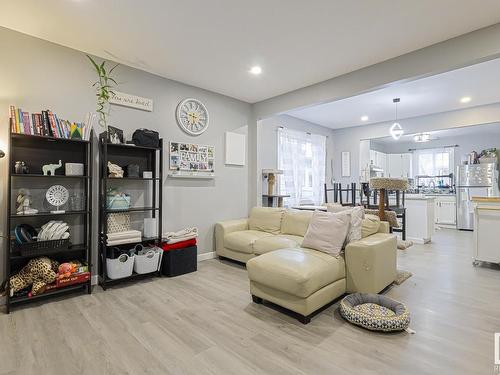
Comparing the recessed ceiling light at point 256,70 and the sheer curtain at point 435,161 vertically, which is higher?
the recessed ceiling light at point 256,70

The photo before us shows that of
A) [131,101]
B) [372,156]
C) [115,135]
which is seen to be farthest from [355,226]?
[372,156]

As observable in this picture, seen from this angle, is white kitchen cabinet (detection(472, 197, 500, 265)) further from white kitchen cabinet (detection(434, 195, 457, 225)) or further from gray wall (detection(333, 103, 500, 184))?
white kitchen cabinet (detection(434, 195, 457, 225))

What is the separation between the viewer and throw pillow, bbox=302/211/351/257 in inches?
106

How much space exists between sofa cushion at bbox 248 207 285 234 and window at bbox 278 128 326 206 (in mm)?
1253

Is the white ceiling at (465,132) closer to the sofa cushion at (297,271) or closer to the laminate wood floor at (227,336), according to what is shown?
the laminate wood floor at (227,336)

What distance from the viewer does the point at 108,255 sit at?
3.03m

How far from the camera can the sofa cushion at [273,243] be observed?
3.33 meters

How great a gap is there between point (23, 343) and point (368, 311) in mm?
2728

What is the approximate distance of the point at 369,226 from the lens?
312 centimetres

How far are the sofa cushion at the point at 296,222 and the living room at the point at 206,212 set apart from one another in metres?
0.03

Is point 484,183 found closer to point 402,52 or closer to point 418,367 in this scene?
point 402,52

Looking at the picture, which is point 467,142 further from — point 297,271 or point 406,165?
point 297,271

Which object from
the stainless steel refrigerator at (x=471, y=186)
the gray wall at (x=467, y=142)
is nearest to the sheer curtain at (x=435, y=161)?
the gray wall at (x=467, y=142)

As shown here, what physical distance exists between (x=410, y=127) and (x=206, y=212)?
5079 mm
